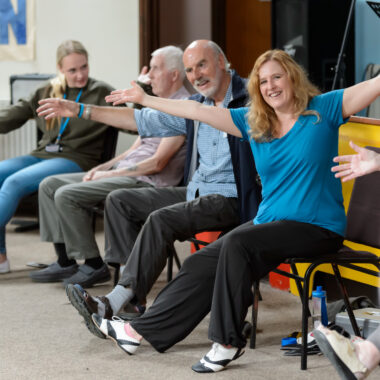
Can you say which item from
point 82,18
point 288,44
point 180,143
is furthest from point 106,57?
point 180,143

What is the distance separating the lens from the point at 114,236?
3.43 m

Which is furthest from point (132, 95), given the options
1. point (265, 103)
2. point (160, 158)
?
point (160, 158)

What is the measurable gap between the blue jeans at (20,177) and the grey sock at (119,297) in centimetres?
133

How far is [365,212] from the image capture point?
2.87 m

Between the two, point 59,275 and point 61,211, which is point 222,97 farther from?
point 59,275

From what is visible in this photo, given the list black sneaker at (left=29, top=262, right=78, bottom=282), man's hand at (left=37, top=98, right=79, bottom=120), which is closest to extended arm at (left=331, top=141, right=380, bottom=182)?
man's hand at (left=37, top=98, right=79, bottom=120)

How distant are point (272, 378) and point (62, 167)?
2.18 m

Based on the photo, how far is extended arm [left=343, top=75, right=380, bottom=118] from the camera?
8.53ft

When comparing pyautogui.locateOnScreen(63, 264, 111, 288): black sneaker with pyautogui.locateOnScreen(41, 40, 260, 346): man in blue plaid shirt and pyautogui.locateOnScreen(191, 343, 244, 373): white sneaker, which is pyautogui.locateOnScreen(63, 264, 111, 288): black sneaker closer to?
pyautogui.locateOnScreen(41, 40, 260, 346): man in blue plaid shirt

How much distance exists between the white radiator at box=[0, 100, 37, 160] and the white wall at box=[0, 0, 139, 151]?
0.53 meters

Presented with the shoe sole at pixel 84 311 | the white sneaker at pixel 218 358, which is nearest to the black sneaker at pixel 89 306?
the shoe sole at pixel 84 311

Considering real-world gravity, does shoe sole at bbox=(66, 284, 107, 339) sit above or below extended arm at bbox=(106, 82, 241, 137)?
below

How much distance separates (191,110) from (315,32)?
228 centimetres

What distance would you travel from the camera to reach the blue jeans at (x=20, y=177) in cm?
412
